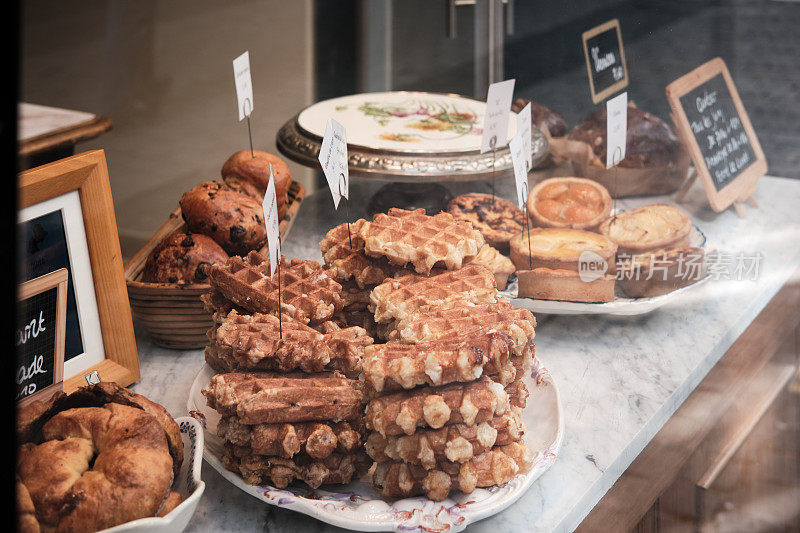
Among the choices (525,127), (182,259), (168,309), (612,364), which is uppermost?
(525,127)

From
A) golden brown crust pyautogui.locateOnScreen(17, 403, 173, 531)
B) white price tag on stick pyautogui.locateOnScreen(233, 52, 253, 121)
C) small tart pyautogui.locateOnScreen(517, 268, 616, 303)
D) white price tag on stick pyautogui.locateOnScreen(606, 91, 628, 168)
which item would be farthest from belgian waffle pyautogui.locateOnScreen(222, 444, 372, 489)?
white price tag on stick pyautogui.locateOnScreen(606, 91, 628, 168)

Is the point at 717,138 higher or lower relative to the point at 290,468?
higher

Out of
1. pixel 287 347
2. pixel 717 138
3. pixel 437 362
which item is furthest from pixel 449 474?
pixel 717 138

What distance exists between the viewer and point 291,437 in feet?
3.83

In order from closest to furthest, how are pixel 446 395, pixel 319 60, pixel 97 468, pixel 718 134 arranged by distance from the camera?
pixel 97 468 → pixel 446 395 → pixel 718 134 → pixel 319 60

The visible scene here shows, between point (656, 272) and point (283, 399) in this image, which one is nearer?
point (283, 399)

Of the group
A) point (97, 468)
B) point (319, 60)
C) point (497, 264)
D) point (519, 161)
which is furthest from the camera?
point (319, 60)

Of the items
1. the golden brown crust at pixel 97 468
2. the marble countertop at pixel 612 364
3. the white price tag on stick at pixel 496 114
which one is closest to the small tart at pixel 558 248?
the marble countertop at pixel 612 364

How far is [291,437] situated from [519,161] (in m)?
0.88

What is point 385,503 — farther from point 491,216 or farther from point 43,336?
point 491,216

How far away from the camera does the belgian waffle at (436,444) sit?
1142mm

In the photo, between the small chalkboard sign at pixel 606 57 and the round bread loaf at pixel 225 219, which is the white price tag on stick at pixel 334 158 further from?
the small chalkboard sign at pixel 606 57

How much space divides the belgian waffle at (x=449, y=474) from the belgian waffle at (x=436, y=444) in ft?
0.06

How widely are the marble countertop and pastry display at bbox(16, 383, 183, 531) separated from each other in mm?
229
